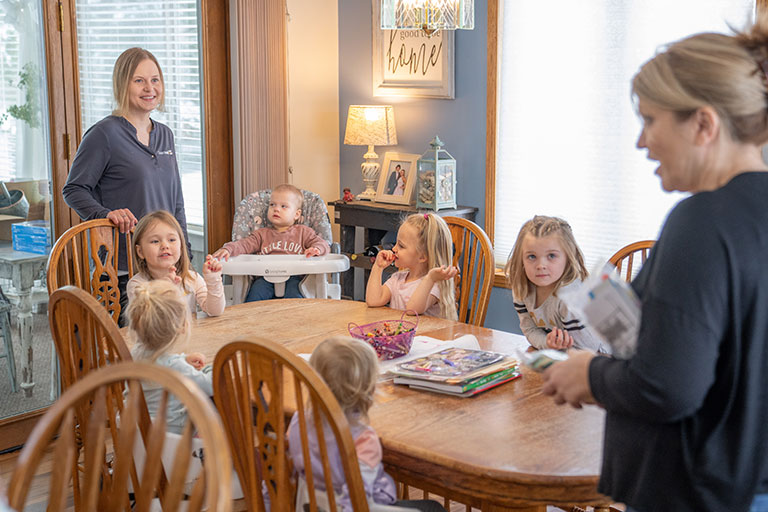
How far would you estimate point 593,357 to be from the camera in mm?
1211

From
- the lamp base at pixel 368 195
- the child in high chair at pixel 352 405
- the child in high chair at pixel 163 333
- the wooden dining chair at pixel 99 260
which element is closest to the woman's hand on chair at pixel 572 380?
the child in high chair at pixel 352 405

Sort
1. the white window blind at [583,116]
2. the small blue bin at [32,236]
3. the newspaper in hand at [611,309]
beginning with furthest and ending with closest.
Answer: the white window blind at [583,116], the small blue bin at [32,236], the newspaper in hand at [611,309]

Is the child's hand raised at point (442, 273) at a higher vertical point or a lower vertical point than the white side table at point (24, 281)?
higher

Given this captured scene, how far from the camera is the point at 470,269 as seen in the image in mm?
2854

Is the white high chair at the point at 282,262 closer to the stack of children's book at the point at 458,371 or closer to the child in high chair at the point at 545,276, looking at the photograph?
the child in high chair at the point at 545,276

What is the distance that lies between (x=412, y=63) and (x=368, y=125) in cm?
40

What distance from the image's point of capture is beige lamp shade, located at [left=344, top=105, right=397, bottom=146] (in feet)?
14.0

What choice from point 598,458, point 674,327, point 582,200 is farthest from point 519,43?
point 674,327

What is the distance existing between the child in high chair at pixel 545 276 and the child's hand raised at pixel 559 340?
0.51 ft

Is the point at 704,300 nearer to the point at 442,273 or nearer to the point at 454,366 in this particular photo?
the point at 454,366

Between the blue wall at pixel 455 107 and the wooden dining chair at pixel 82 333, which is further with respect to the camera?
the blue wall at pixel 455 107

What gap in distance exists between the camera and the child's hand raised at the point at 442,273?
2560 millimetres

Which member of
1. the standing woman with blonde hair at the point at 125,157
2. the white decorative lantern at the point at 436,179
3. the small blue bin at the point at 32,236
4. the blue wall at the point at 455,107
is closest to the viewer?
the standing woman with blonde hair at the point at 125,157

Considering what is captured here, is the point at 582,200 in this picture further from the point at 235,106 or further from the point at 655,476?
the point at 655,476
